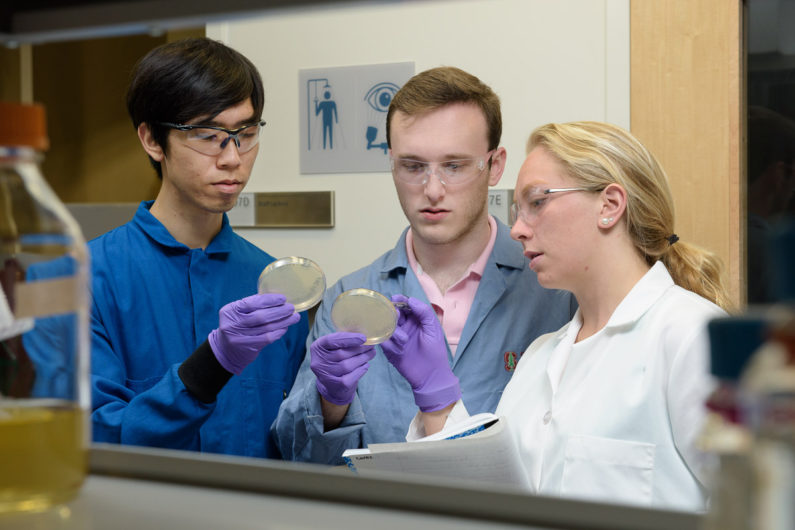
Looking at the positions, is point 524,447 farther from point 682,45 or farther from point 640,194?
point 682,45

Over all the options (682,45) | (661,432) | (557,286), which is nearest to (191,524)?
(661,432)

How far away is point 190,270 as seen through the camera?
191 cm

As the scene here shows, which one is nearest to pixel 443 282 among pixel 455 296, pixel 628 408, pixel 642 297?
pixel 455 296

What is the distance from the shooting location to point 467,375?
1956 millimetres

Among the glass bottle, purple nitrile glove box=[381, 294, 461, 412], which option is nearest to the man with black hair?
purple nitrile glove box=[381, 294, 461, 412]

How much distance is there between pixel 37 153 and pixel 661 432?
50.4 inches

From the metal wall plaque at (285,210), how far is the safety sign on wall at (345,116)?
0.13 m

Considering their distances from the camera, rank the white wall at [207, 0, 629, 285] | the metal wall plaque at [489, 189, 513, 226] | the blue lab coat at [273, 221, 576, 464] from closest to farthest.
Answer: the blue lab coat at [273, 221, 576, 464], the white wall at [207, 0, 629, 285], the metal wall plaque at [489, 189, 513, 226]

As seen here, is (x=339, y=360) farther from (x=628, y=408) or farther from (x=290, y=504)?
(x=290, y=504)

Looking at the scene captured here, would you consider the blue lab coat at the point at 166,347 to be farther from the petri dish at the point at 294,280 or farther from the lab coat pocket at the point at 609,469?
the lab coat pocket at the point at 609,469

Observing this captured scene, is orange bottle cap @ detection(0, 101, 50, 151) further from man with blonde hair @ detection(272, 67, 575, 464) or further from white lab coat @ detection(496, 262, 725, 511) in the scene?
man with blonde hair @ detection(272, 67, 575, 464)

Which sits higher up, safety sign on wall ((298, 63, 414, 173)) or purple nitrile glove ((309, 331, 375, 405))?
safety sign on wall ((298, 63, 414, 173))

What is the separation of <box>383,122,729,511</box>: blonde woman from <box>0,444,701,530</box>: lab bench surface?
104 centimetres

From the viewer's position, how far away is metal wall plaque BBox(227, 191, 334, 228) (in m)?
3.21
